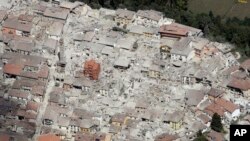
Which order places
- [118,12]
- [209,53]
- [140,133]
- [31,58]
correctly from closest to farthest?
[140,133] → [31,58] → [209,53] → [118,12]

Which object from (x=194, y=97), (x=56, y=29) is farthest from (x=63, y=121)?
(x=56, y=29)

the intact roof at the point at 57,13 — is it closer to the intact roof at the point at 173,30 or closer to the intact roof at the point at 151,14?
the intact roof at the point at 151,14

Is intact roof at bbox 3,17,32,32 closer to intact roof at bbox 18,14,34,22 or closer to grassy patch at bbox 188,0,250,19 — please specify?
intact roof at bbox 18,14,34,22

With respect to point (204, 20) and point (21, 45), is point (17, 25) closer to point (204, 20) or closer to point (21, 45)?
point (21, 45)

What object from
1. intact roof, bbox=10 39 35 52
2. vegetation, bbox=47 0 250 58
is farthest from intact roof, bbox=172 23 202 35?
intact roof, bbox=10 39 35 52

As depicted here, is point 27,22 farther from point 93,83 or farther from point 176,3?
point 176,3

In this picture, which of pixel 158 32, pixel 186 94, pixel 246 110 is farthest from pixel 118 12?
pixel 246 110
